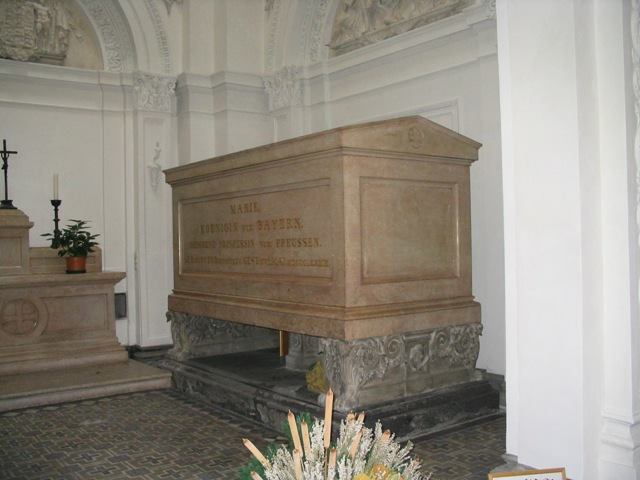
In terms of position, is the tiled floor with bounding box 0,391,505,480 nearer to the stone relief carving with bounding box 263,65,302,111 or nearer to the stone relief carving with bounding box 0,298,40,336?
the stone relief carving with bounding box 0,298,40,336

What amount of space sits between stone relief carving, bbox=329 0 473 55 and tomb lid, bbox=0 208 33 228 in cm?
364

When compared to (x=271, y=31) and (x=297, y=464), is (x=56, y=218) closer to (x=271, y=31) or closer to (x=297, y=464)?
(x=271, y=31)

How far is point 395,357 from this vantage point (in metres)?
4.33

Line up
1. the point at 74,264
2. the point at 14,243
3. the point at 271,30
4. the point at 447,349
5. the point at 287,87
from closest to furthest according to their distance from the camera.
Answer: the point at 447,349
the point at 14,243
the point at 74,264
the point at 287,87
the point at 271,30

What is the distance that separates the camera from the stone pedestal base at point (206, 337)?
20.0 ft

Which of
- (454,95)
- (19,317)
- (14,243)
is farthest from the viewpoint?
(14,243)

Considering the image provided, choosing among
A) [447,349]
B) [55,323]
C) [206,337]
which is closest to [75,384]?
[55,323]

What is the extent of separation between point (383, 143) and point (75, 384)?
130 inches

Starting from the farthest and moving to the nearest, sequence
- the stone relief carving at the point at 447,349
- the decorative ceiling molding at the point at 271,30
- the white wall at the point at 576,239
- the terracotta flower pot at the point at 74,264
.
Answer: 1. the decorative ceiling molding at the point at 271,30
2. the terracotta flower pot at the point at 74,264
3. the stone relief carving at the point at 447,349
4. the white wall at the point at 576,239

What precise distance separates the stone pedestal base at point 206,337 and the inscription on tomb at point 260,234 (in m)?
0.49

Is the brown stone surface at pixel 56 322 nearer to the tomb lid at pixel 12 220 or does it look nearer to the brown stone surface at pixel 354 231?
the tomb lid at pixel 12 220

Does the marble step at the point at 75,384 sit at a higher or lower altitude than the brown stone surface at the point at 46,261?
lower

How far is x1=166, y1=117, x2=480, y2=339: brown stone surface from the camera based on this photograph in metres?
4.14

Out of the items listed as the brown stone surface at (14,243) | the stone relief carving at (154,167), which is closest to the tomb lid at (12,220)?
the brown stone surface at (14,243)
